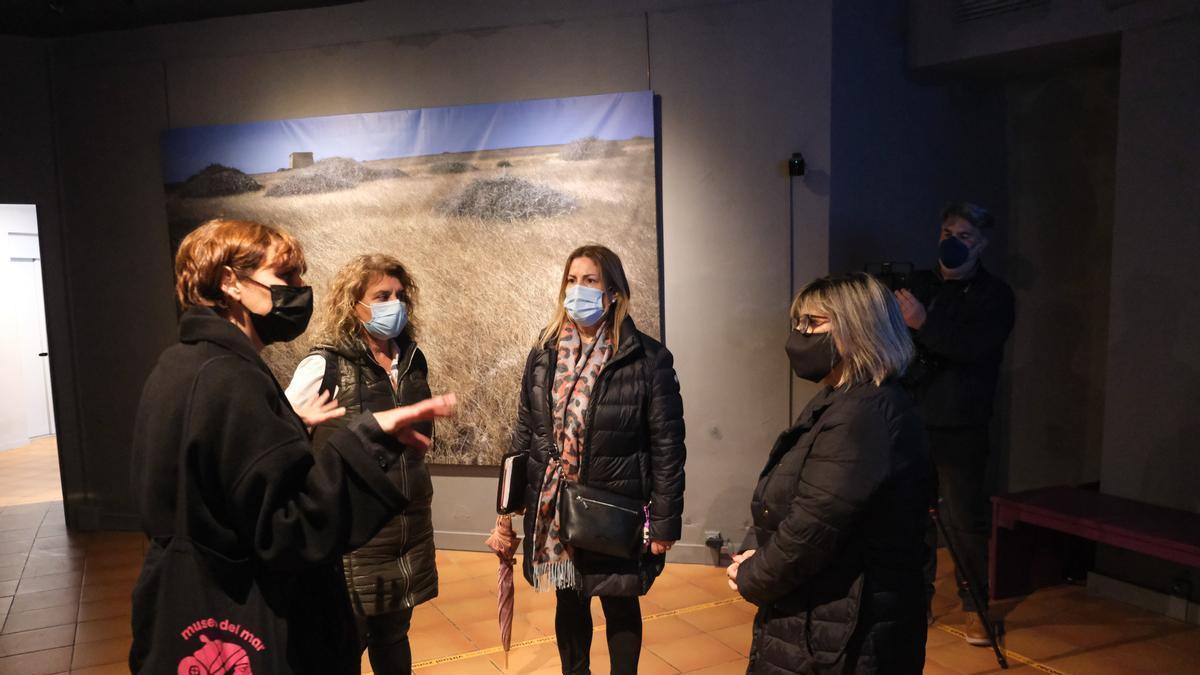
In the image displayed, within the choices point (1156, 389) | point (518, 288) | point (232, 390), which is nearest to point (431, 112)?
point (518, 288)

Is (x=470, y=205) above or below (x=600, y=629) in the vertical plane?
above

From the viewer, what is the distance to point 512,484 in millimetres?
2766

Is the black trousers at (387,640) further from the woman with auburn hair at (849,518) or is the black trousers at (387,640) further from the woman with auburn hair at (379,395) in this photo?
the woman with auburn hair at (849,518)

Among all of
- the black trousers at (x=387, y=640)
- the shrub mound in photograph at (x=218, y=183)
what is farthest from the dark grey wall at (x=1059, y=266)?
the shrub mound in photograph at (x=218, y=183)

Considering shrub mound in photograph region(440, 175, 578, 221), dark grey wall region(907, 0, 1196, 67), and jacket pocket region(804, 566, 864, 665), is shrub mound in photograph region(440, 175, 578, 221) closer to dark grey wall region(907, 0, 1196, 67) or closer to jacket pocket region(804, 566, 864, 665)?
dark grey wall region(907, 0, 1196, 67)

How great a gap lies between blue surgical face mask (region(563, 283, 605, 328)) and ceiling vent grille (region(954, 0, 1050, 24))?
2.97m

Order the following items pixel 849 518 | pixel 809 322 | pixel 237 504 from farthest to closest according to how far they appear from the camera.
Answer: pixel 809 322 → pixel 849 518 → pixel 237 504

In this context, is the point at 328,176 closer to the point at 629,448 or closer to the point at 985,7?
the point at 629,448

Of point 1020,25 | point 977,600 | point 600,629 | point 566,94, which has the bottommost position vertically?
point 600,629

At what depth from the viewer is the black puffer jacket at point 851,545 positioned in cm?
181

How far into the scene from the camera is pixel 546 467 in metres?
2.74

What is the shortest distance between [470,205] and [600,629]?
2.49 metres

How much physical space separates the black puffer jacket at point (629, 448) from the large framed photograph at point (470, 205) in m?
1.77

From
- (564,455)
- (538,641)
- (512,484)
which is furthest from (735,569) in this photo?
(538,641)
